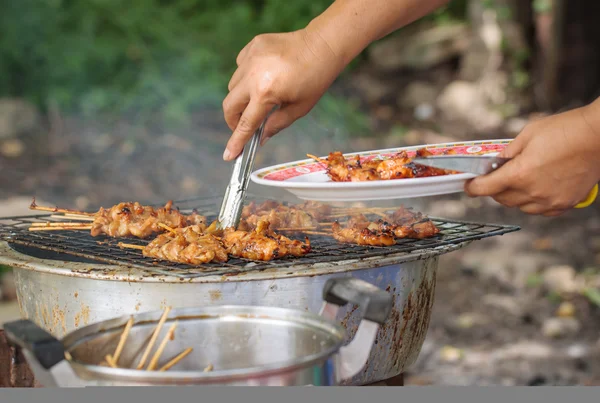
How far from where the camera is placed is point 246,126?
3025 mm

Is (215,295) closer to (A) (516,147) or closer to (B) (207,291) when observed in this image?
(B) (207,291)

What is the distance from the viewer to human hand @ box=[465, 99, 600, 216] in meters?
2.56

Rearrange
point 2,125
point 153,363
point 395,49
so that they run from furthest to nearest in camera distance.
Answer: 1. point 395,49
2. point 2,125
3. point 153,363

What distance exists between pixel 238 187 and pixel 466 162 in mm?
940

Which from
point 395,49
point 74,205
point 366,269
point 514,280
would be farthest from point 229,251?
point 395,49

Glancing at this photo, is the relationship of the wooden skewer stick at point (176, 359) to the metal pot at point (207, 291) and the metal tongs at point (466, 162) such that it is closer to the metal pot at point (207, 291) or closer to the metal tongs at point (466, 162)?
the metal pot at point (207, 291)

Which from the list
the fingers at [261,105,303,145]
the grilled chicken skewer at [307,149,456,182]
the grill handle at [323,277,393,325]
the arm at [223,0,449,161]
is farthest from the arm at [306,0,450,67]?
the grill handle at [323,277,393,325]

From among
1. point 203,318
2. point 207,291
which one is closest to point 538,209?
point 207,291

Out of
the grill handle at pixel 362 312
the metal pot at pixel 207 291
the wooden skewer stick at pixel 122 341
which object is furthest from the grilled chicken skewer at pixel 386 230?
the wooden skewer stick at pixel 122 341

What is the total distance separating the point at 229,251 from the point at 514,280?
463 centimetres

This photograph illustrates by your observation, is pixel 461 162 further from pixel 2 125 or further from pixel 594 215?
pixel 2 125

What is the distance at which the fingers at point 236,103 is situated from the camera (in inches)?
122

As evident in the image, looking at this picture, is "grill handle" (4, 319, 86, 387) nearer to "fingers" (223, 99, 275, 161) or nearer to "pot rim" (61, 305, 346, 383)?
"pot rim" (61, 305, 346, 383)

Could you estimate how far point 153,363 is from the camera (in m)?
1.92
